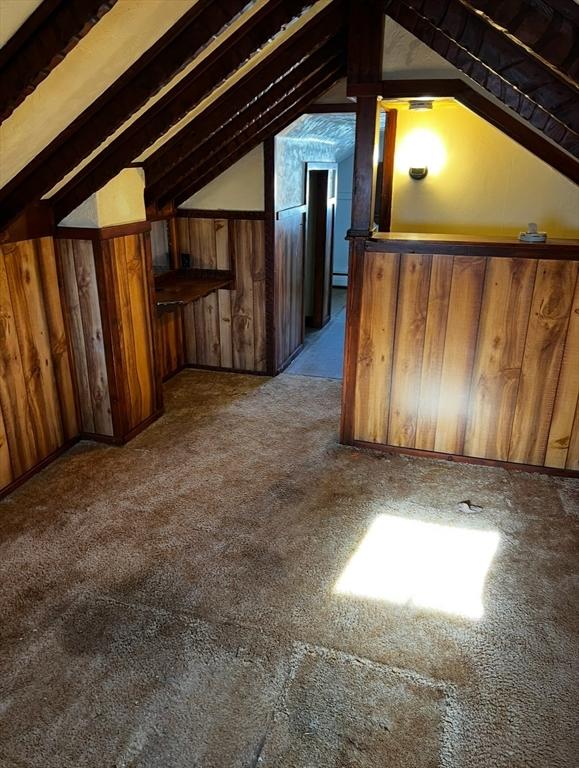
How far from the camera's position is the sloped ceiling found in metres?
1.75

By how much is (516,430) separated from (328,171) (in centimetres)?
362

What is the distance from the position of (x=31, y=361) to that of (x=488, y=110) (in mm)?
2908

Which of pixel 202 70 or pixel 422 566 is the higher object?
pixel 202 70

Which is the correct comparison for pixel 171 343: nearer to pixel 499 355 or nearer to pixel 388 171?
pixel 388 171

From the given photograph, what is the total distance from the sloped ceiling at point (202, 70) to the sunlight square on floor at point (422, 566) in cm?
184

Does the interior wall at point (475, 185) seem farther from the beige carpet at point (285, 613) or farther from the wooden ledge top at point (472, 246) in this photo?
the beige carpet at point (285, 613)

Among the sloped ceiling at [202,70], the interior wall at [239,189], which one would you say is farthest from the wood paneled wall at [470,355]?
the interior wall at [239,189]

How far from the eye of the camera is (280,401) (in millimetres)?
4277

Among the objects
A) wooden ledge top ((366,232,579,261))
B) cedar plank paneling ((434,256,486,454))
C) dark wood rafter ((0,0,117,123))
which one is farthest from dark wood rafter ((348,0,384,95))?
dark wood rafter ((0,0,117,123))

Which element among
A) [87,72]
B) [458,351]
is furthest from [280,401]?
[87,72]

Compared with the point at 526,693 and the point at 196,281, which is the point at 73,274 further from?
the point at 526,693

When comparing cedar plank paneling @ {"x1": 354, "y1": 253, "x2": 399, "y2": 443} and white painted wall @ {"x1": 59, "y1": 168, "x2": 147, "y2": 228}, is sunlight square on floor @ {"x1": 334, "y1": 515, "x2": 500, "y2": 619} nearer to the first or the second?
cedar plank paneling @ {"x1": 354, "y1": 253, "x2": 399, "y2": 443}

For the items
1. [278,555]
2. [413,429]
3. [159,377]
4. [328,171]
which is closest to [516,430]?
[413,429]

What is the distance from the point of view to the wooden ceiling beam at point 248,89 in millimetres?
2953
